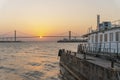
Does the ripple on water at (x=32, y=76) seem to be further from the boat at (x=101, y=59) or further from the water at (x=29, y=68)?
the boat at (x=101, y=59)

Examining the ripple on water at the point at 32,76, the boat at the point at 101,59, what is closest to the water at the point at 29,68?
the ripple on water at the point at 32,76

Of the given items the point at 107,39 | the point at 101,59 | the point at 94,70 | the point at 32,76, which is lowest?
the point at 32,76

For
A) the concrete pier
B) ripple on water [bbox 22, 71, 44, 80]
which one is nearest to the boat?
the concrete pier

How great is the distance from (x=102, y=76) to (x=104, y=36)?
15125 millimetres

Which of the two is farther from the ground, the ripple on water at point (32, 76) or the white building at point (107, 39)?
the white building at point (107, 39)

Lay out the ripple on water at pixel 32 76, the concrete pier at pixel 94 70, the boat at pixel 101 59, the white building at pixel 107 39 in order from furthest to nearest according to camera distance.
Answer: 1. the ripple on water at pixel 32 76
2. the white building at pixel 107 39
3. the boat at pixel 101 59
4. the concrete pier at pixel 94 70

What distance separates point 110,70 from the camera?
1895 cm

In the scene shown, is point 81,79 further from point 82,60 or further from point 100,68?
point 100,68

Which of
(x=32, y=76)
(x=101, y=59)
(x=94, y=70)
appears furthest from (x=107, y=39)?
(x=94, y=70)

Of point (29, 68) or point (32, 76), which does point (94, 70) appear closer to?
point (32, 76)

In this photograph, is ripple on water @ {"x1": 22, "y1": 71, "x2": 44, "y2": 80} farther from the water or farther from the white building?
the white building

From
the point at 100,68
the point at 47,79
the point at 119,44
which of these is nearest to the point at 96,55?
the point at 119,44

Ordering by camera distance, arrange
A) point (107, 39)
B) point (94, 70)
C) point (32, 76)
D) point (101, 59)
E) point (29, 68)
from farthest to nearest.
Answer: point (29, 68) → point (32, 76) → point (107, 39) → point (101, 59) → point (94, 70)

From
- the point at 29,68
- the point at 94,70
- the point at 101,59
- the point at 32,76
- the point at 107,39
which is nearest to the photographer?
the point at 94,70
